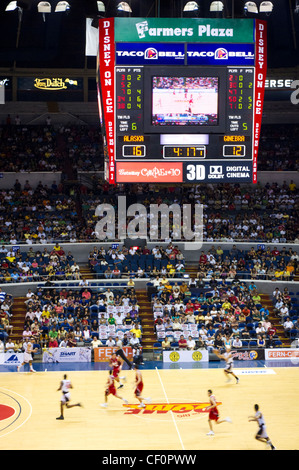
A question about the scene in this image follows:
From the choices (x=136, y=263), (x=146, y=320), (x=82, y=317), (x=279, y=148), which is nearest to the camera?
(x=82, y=317)

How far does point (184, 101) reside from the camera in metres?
20.1

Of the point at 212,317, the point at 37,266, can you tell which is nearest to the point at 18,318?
the point at 37,266

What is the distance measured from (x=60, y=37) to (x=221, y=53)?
77.5ft

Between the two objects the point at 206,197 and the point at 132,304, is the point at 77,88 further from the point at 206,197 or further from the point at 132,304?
the point at 132,304

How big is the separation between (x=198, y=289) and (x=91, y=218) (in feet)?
29.3

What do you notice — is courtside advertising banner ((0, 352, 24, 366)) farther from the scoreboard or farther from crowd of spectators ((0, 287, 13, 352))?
the scoreboard

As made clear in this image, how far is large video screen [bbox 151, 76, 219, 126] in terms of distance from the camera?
2005 centimetres

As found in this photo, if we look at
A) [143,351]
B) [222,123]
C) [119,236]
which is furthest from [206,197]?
[222,123]

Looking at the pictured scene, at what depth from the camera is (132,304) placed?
3050 centimetres

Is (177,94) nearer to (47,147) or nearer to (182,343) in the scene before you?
(182,343)

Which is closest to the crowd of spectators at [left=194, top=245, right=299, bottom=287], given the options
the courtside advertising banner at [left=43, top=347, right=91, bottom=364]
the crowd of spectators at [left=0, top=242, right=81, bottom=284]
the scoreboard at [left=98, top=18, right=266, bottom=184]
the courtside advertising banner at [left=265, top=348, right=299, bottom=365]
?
the courtside advertising banner at [left=265, top=348, right=299, bottom=365]

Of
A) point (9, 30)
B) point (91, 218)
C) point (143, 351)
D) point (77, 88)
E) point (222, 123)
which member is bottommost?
point (143, 351)

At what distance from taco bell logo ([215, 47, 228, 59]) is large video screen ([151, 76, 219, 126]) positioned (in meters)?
0.75
